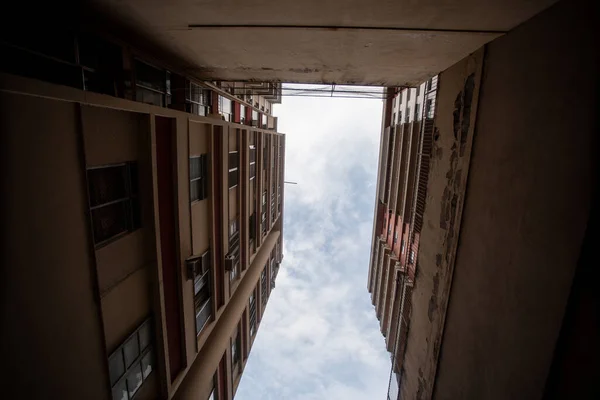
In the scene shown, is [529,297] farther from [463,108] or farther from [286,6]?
[286,6]

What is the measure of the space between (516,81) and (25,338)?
7.30 metres

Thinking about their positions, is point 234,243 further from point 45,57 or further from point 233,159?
point 45,57

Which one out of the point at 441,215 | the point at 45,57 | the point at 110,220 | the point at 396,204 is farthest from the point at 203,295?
the point at 396,204

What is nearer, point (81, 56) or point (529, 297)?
point (529, 297)

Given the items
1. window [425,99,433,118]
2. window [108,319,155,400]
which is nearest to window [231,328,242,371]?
window [108,319,155,400]

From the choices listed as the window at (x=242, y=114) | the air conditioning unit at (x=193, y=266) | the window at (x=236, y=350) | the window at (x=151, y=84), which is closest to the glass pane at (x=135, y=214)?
the air conditioning unit at (x=193, y=266)

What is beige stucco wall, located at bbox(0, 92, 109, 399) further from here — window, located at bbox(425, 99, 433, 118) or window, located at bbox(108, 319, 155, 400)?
window, located at bbox(425, 99, 433, 118)

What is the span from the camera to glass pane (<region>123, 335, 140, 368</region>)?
6.47 m

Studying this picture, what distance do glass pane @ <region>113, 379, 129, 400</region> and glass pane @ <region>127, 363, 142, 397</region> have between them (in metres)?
0.15

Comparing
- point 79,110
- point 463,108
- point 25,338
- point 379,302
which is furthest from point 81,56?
point 379,302

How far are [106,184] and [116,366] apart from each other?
12.9ft

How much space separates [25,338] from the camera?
3.74m

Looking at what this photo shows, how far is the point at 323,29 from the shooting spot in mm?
4820

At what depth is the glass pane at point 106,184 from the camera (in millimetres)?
5410
